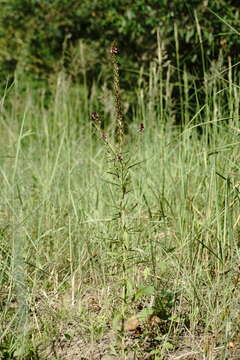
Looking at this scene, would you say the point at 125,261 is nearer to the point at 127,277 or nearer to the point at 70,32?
the point at 127,277

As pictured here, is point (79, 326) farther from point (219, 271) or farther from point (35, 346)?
point (219, 271)

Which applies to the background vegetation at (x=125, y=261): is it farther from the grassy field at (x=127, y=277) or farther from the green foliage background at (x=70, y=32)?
the green foliage background at (x=70, y=32)

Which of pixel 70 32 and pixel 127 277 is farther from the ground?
pixel 70 32

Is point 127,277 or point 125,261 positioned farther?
point 127,277

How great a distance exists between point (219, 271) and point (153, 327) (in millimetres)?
296

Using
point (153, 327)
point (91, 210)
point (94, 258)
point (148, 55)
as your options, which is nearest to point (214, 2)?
point (148, 55)

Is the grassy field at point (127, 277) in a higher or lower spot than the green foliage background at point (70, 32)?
lower

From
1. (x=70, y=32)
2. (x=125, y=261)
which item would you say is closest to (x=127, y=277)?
(x=125, y=261)

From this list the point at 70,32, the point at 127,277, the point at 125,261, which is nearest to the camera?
the point at 125,261

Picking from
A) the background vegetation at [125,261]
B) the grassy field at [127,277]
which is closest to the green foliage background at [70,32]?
the background vegetation at [125,261]

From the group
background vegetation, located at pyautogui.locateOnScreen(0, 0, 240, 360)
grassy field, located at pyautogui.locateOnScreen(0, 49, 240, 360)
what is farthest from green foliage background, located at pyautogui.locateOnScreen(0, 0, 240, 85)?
grassy field, located at pyautogui.locateOnScreen(0, 49, 240, 360)

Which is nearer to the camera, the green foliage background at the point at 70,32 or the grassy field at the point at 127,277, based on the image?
the grassy field at the point at 127,277

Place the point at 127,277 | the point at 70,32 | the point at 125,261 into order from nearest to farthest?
the point at 125,261 < the point at 127,277 < the point at 70,32

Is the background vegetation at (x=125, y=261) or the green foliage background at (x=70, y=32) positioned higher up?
the green foliage background at (x=70, y=32)
